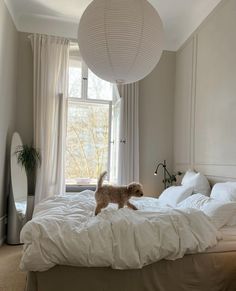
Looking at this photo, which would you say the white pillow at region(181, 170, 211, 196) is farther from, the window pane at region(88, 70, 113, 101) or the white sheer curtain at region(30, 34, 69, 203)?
the window pane at region(88, 70, 113, 101)

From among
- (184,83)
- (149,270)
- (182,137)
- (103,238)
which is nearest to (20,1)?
(184,83)

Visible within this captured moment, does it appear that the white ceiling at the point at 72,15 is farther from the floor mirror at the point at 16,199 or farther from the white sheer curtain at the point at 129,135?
the floor mirror at the point at 16,199

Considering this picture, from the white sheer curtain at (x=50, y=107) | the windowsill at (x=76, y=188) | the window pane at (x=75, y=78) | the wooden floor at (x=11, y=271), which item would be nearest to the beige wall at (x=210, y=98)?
the windowsill at (x=76, y=188)

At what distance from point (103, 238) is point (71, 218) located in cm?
36

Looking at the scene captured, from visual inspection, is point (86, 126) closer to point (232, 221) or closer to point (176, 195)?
point (176, 195)

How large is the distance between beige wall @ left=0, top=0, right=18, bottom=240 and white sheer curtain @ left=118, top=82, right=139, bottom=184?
169 cm

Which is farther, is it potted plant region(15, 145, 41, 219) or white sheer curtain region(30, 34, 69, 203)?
white sheer curtain region(30, 34, 69, 203)

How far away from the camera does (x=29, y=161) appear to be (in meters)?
3.83

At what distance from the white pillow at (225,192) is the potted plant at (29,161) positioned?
101 inches

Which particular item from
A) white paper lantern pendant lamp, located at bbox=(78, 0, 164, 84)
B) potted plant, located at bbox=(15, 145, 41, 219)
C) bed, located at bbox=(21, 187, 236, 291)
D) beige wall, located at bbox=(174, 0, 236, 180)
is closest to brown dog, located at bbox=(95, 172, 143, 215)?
bed, located at bbox=(21, 187, 236, 291)

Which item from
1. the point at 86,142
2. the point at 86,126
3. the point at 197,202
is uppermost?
the point at 86,126

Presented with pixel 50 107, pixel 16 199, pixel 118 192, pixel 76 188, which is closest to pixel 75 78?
pixel 50 107

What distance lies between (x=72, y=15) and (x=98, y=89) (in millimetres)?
1212

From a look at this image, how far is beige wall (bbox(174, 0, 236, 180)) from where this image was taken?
2973 millimetres
